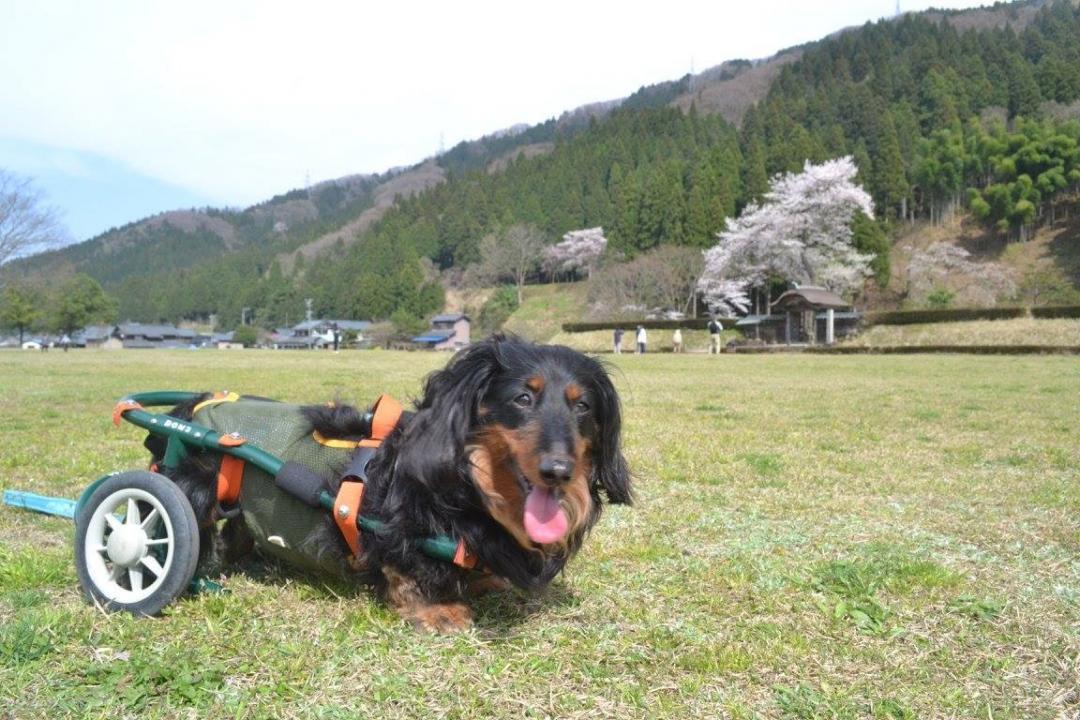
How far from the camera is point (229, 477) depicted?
2.67 metres

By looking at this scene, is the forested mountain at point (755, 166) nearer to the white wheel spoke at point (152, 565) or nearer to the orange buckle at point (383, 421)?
the white wheel spoke at point (152, 565)

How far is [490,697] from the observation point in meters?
1.97

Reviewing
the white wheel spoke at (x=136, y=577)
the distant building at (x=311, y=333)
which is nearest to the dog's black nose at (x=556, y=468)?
the white wheel spoke at (x=136, y=577)

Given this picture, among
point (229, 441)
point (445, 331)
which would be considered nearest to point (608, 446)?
point (229, 441)

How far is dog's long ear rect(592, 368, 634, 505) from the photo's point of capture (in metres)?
2.54

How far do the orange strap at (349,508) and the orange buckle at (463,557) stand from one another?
1.19ft

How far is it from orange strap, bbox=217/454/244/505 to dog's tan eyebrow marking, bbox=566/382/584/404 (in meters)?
1.22

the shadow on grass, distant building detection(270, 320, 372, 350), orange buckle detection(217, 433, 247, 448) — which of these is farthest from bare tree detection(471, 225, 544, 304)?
orange buckle detection(217, 433, 247, 448)

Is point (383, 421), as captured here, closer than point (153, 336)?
Yes

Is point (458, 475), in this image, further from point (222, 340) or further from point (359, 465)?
point (222, 340)

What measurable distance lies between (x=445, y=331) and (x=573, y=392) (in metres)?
74.5

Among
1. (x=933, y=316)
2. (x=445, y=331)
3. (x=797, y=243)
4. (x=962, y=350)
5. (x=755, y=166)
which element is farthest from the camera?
(x=445, y=331)

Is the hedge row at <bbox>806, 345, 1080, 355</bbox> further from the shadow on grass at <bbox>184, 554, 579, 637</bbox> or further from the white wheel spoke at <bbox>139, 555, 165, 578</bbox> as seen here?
the white wheel spoke at <bbox>139, 555, 165, 578</bbox>

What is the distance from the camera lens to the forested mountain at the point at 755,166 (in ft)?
182
